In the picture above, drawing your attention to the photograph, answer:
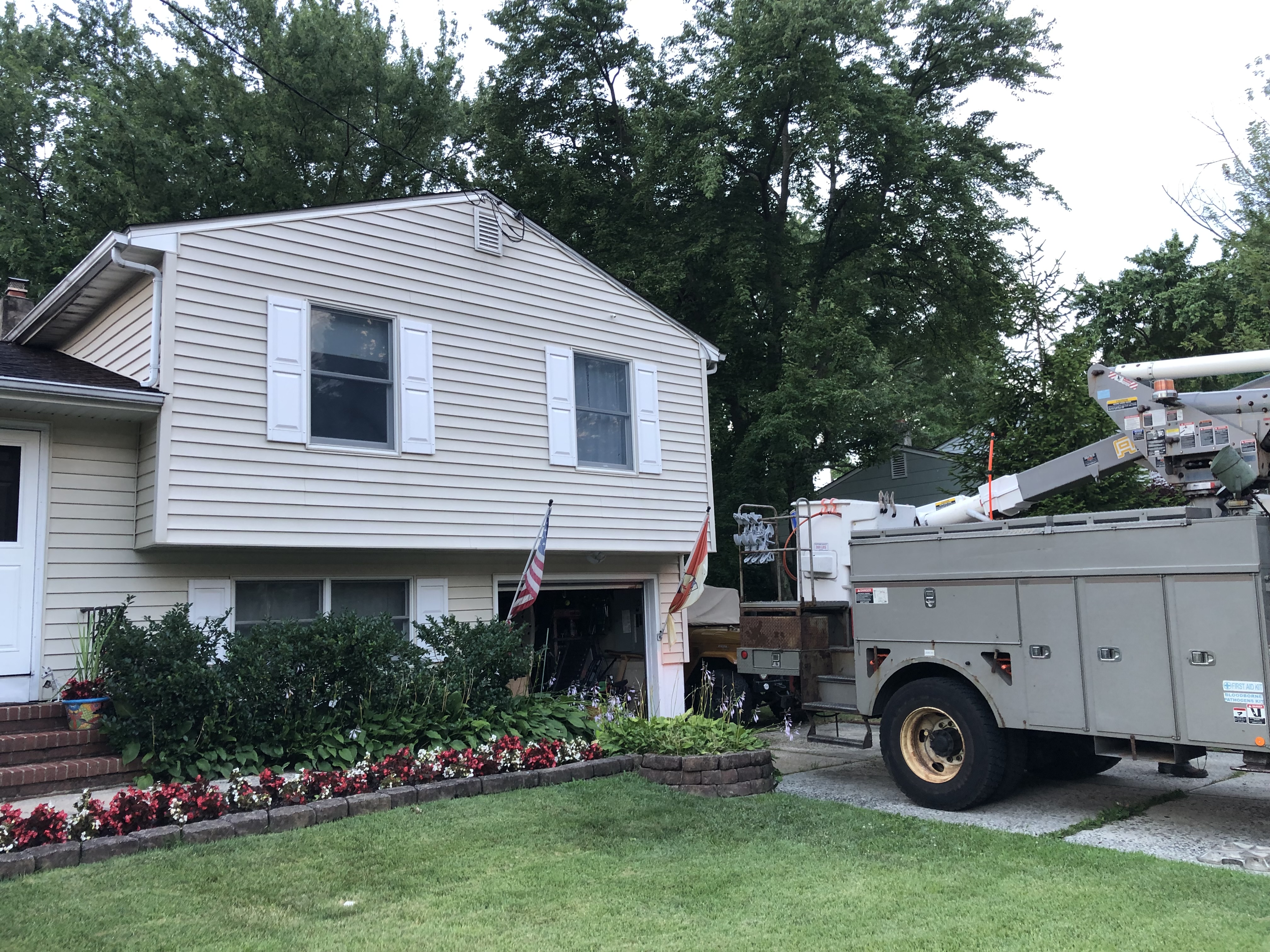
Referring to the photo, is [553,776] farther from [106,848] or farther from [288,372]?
[288,372]

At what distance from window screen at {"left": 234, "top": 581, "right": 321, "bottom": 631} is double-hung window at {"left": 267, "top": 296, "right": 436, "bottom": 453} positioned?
4.91 ft

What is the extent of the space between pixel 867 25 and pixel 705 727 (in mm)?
15179

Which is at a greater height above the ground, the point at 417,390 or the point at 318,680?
the point at 417,390

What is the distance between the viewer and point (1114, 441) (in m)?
7.98

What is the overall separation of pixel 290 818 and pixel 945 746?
4.98m

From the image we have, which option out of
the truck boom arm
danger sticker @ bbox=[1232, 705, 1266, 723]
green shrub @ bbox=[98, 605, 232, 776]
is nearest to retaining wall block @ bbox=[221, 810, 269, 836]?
green shrub @ bbox=[98, 605, 232, 776]

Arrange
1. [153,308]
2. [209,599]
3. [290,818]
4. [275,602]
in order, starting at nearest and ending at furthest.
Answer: [290,818], [153,308], [209,599], [275,602]

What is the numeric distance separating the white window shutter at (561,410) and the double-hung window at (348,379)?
156 cm

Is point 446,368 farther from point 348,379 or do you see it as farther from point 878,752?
point 878,752

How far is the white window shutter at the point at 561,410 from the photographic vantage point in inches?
444

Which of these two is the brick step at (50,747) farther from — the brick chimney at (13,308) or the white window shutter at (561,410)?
the brick chimney at (13,308)

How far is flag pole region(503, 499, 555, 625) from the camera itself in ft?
32.2

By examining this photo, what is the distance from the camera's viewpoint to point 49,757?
7.41m

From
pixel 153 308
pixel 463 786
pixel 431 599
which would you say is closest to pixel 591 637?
pixel 431 599
